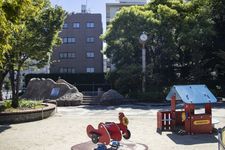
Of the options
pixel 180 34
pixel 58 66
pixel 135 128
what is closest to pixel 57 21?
pixel 135 128

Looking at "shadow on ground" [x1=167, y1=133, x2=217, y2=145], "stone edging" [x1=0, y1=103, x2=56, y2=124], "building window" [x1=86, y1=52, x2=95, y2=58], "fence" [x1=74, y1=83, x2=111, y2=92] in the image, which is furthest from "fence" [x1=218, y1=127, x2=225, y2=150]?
"building window" [x1=86, y1=52, x2=95, y2=58]

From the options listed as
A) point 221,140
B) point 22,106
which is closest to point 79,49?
point 22,106

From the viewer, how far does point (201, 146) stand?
1263 centimetres

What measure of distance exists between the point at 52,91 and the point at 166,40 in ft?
35.9

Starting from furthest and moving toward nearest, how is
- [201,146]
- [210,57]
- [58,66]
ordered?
[58,66] < [210,57] < [201,146]

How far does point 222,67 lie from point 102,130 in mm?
26521

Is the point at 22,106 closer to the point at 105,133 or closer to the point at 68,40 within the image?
the point at 105,133

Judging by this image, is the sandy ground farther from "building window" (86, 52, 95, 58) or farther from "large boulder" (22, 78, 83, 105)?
"building window" (86, 52, 95, 58)

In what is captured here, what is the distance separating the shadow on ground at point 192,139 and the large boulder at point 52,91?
1710cm

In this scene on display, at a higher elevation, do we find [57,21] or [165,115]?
[57,21]

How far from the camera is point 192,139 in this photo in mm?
14000

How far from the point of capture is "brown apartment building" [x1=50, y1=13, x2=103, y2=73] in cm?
5403

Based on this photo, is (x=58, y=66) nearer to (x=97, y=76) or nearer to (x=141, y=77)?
(x=97, y=76)

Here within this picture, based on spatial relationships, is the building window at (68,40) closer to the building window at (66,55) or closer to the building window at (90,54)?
the building window at (66,55)
